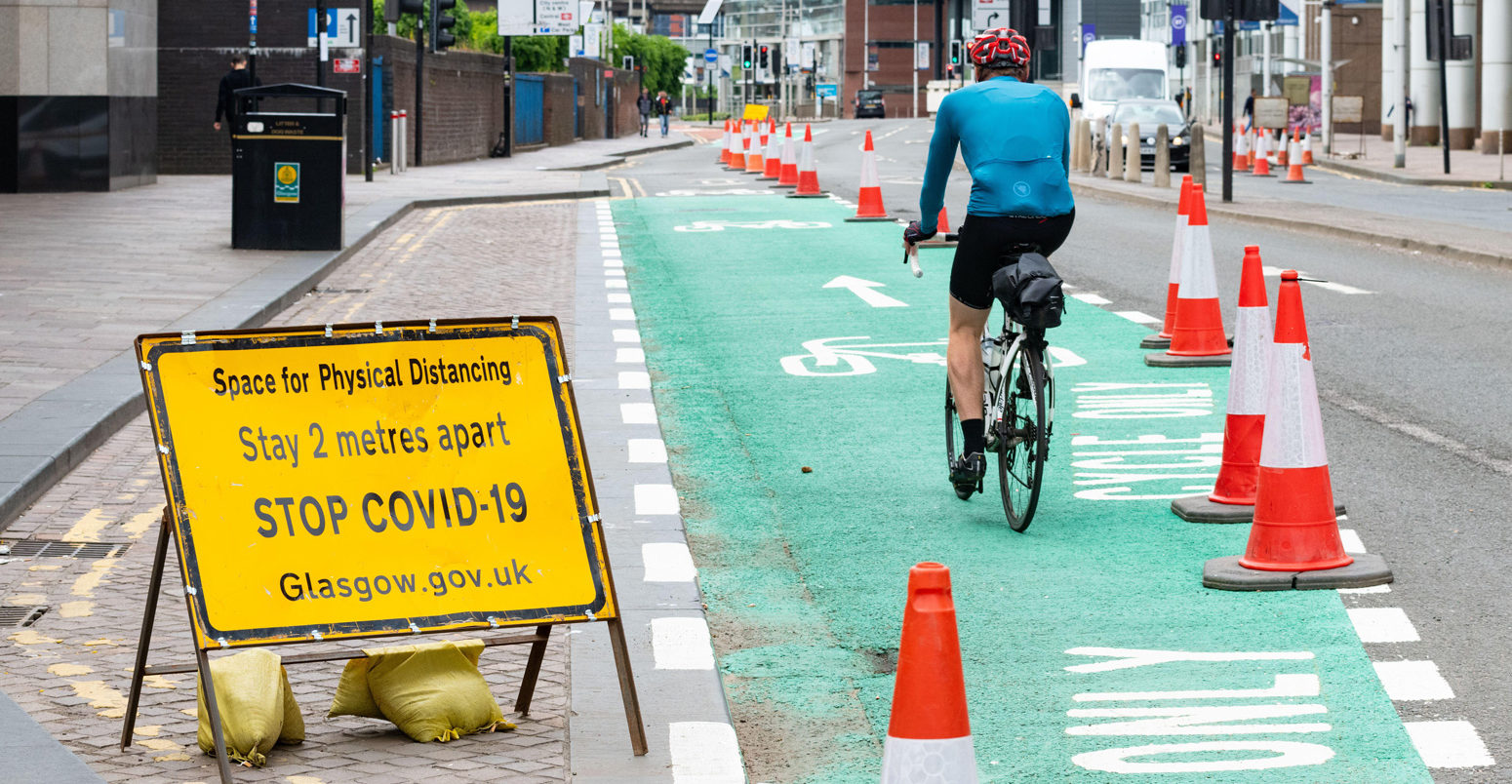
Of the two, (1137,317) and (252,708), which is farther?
(1137,317)

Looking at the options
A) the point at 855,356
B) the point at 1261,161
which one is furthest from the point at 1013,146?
the point at 1261,161

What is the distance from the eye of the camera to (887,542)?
6945mm

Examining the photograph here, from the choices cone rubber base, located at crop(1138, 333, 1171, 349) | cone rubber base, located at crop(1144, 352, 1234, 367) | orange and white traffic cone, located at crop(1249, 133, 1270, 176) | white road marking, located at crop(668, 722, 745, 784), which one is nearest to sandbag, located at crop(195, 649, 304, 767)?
white road marking, located at crop(668, 722, 745, 784)

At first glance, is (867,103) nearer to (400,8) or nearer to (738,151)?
(738,151)

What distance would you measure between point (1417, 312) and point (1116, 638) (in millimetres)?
8756

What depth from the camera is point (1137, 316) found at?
13.6 meters

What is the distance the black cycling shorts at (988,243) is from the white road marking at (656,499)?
130 centimetres

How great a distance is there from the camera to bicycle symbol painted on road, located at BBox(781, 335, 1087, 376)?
1112 cm

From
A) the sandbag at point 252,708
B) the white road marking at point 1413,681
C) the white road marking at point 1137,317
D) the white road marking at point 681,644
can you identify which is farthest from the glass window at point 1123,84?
the sandbag at point 252,708

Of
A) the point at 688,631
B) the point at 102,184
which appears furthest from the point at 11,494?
the point at 102,184

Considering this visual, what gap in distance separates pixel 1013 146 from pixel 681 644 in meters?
2.41

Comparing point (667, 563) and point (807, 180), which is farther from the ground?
point (807, 180)

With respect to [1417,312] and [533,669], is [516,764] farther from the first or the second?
[1417,312]

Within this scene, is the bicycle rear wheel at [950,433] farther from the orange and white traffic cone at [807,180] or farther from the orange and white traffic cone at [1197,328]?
the orange and white traffic cone at [807,180]
